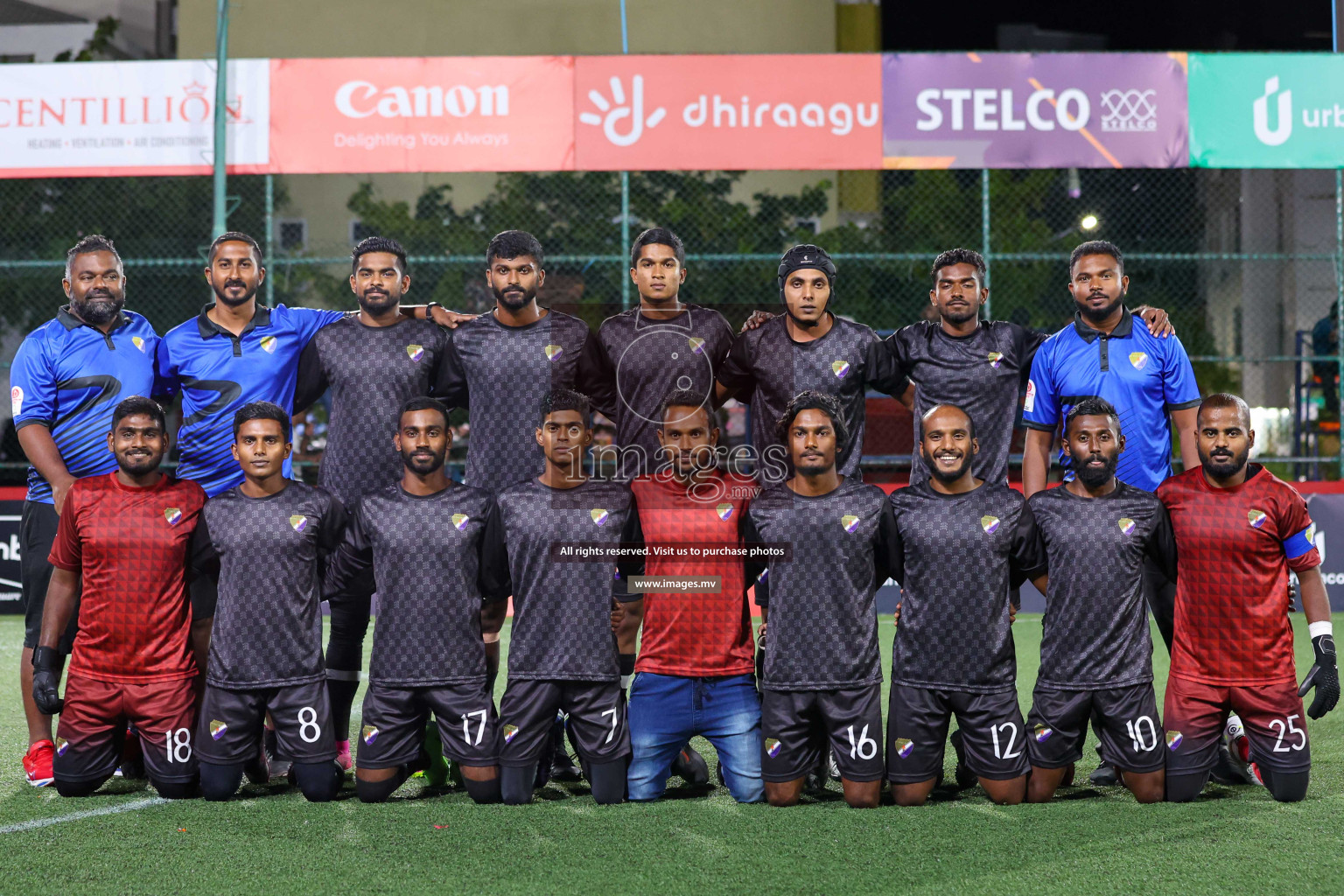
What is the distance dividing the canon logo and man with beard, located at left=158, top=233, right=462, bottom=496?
6.16 meters

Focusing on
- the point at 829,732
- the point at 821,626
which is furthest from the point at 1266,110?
the point at 829,732

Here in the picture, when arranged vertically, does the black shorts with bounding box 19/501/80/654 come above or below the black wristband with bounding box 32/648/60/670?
above

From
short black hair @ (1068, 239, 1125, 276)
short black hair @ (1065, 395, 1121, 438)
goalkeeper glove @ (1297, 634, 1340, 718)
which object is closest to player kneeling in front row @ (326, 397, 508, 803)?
short black hair @ (1065, 395, 1121, 438)

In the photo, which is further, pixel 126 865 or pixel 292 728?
pixel 292 728

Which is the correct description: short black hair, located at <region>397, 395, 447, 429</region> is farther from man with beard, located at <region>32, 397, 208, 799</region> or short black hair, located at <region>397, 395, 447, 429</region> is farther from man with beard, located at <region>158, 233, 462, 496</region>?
man with beard, located at <region>32, 397, 208, 799</region>

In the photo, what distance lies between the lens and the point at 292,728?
4719 millimetres

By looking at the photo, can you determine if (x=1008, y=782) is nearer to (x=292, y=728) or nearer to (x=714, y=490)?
(x=714, y=490)

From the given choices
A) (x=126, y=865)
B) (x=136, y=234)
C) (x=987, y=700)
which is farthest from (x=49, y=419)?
(x=136, y=234)

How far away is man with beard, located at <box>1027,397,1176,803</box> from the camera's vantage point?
4.66 meters

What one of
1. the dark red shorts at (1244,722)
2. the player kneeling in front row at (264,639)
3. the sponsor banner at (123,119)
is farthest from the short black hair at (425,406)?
the sponsor banner at (123,119)

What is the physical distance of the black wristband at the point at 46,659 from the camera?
4.92m

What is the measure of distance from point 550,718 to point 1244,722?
238 cm

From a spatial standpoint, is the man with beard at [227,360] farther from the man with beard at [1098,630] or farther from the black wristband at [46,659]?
the man with beard at [1098,630]

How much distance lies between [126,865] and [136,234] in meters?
14.5
